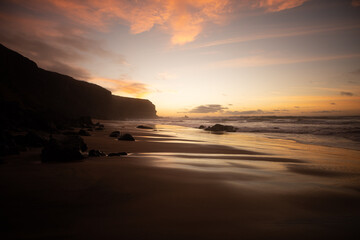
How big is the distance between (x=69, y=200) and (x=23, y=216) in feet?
1.34

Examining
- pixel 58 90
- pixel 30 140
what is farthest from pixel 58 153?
pixel 58 90

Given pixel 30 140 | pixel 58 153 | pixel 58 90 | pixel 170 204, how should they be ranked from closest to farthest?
pixel 170 204, pixel 58 153, pixel 30 140, pixel 58 90

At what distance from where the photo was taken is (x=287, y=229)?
1629mm

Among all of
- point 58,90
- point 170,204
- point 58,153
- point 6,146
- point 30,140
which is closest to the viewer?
point 170,204

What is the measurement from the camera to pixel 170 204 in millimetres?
2053

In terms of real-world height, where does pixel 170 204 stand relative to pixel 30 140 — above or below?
below

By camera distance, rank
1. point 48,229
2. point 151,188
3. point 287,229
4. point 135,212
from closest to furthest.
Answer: point 48,229 < point 287,229 < point 135,212 < point 151,188

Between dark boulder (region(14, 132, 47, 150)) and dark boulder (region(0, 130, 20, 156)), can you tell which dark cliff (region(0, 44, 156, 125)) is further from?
dark boulder (region(0, 130, 20, 156))

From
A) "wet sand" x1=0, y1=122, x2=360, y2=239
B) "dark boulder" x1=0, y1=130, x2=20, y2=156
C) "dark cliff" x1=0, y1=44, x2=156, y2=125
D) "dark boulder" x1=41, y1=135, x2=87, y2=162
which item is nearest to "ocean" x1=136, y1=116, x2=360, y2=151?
"wet sand" x1=0, y1=122, x2=360, y2=239

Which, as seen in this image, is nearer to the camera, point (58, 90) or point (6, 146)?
point (6, 146)

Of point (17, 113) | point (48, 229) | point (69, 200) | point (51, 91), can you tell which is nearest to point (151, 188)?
point (69, 200)

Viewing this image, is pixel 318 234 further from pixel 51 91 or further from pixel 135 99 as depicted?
pixel 135 99

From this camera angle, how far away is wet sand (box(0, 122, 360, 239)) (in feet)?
5.04

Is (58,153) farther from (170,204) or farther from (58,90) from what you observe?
(58,90)
